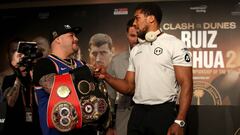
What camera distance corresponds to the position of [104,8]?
3.67m

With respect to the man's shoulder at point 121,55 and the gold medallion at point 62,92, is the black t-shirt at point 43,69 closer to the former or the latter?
the gold medallion at point 62,92

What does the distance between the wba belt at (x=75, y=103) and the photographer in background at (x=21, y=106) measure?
34.9 inches

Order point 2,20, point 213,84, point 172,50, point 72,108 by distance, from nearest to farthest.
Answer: point 72,108 → point 172,50 → point 213,84 → point 2,20

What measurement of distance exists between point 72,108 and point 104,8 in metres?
1.75

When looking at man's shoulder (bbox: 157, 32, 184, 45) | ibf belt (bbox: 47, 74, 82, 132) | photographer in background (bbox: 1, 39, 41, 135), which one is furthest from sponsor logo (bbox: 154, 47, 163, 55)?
photographer in background (bbox: 1, 39, 41, 135)

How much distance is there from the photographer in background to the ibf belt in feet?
2.89

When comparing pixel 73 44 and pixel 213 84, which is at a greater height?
pixel 73 44

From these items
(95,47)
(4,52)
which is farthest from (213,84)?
(4,52)

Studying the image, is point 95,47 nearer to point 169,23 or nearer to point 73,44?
point 169,23

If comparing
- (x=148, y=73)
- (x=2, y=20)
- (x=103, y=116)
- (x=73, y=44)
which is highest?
(x=2, y=20)

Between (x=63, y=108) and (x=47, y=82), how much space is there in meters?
0.17

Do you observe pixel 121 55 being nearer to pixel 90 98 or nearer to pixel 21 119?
pixel 21 119

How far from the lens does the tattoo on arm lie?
2.11m

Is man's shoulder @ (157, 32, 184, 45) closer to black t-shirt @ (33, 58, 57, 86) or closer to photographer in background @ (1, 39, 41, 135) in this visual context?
black t-shirt @ (33, 58, 57, 86)
